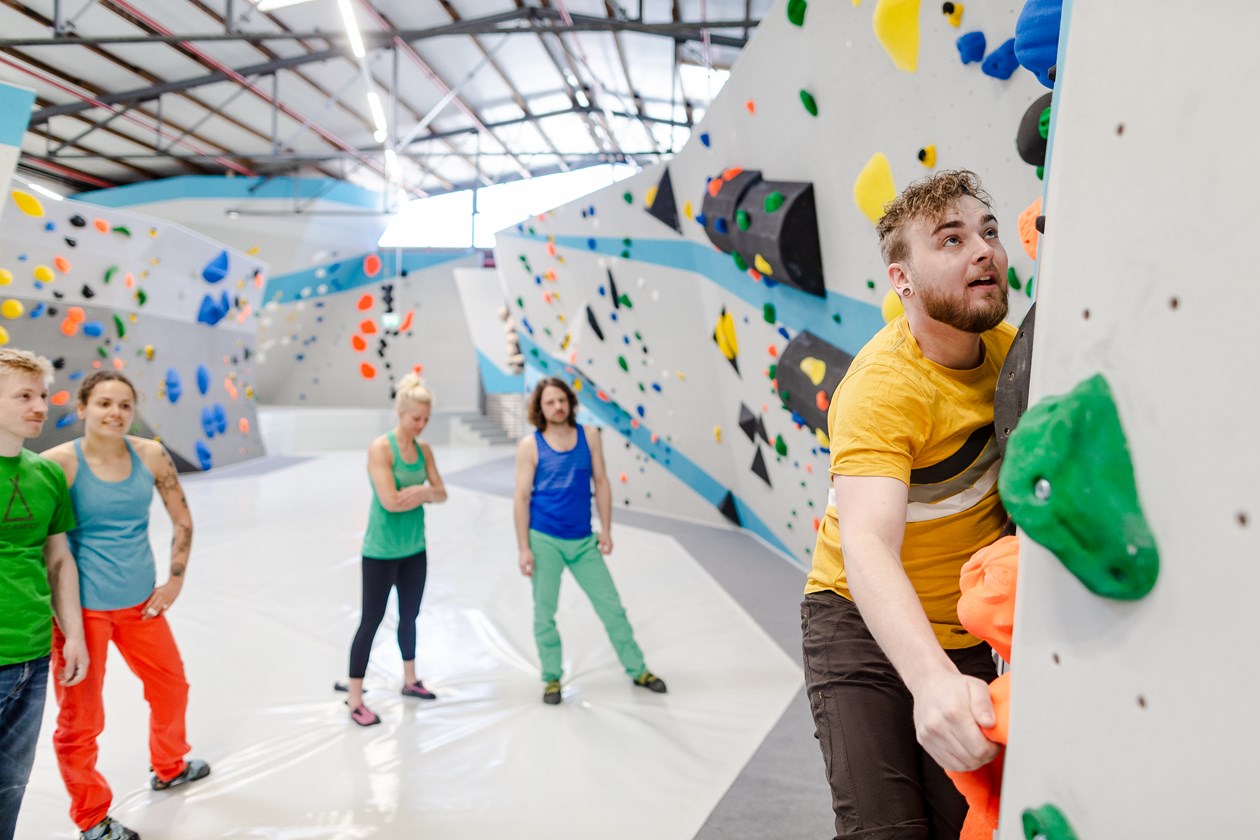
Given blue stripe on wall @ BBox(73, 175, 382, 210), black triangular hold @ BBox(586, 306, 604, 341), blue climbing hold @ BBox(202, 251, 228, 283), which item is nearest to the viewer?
black triangular hold @ BBox(586, 306, 604, 341)

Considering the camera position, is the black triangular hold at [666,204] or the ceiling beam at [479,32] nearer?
the black triangular hold at [666,204]

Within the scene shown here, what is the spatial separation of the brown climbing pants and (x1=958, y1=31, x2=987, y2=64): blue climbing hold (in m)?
1.66

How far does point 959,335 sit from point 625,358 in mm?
5499

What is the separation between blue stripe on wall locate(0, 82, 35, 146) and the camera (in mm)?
2814

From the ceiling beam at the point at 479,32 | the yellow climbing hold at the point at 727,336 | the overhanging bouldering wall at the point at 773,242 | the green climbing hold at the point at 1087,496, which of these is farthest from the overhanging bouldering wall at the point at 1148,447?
the ceiling beam at the point at 479,32

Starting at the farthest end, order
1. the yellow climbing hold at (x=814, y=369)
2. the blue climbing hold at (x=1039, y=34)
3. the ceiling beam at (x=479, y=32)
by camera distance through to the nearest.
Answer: the ceiling beam at (x=479, y=32) → the yellow climbing hold at (x=814, y=369) → the blue climbing hold at (x=1039, y=34)

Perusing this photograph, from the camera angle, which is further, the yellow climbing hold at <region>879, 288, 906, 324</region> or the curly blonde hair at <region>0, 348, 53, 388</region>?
the yellow climbing hold at <region>879, 288, 906, 324</region>

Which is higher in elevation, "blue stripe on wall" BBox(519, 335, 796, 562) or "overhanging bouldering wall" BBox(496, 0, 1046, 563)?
"overhanging bouldering wall" BBox(496, 0, 1046, 563)

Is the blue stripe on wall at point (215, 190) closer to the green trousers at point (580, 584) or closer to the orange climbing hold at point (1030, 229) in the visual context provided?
the green trousers at point (580, 584)

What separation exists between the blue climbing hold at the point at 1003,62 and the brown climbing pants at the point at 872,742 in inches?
60.2

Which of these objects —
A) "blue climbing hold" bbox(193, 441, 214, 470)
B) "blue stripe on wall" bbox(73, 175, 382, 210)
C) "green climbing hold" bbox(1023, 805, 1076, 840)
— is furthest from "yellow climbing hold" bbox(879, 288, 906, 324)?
"blue stripe on wall" bbox(73, 175, 382, 210)

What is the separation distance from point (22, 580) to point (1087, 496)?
2020 mm

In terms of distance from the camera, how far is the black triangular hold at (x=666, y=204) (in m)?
5.12

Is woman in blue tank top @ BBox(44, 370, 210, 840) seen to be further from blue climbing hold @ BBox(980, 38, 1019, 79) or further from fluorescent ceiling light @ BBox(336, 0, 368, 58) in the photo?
fluorescent ceiling light @ BBox(336, 0, 368, 58)
